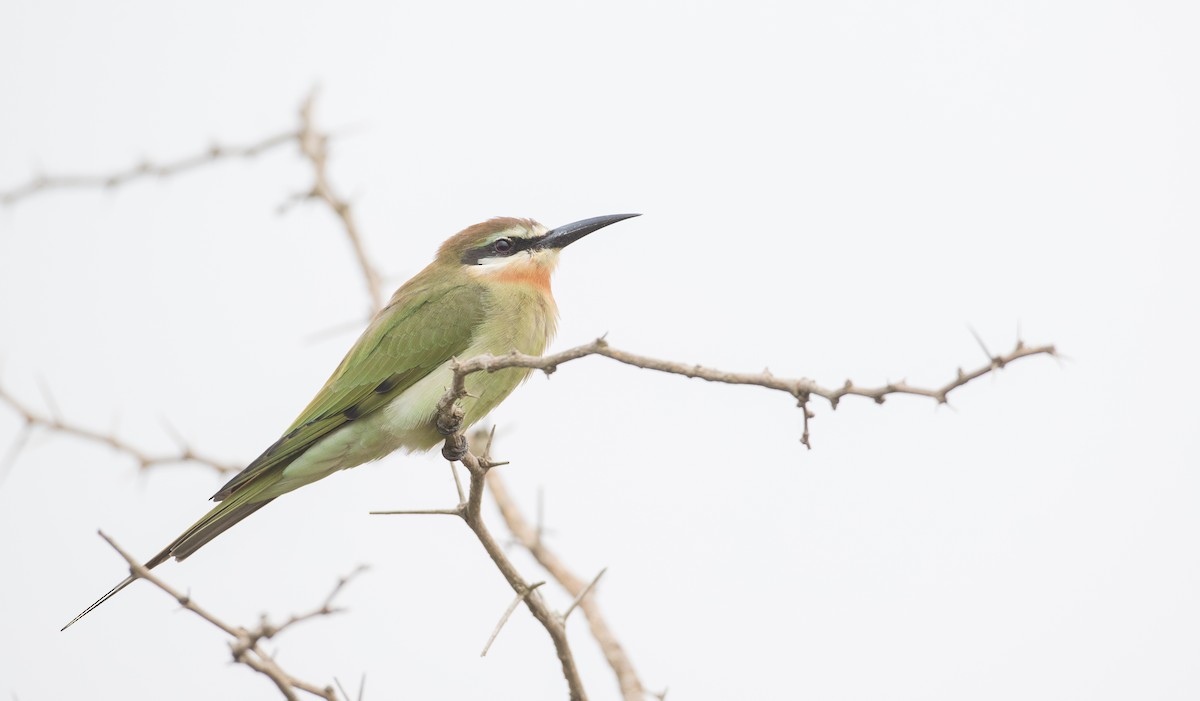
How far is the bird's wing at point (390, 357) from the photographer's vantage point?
430 centimetres

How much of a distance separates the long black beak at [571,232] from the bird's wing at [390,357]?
48 cm

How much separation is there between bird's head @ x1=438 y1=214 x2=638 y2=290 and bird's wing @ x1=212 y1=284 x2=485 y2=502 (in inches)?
11.0

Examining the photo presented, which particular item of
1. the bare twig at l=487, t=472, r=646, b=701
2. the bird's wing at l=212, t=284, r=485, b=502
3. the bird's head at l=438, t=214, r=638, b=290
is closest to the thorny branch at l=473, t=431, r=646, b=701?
the bare twig at l=487, t=472, r=646, b=701

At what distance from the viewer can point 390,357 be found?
4.55 m

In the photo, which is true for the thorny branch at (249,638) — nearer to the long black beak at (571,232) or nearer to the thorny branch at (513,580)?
the thorny branch at (513,580)

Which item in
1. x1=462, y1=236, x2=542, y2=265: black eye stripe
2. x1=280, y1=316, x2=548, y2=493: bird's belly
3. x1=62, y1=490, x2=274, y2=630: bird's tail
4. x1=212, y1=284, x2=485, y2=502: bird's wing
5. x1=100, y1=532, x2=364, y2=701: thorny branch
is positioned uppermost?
x1=462, y1=236, x2=542, y2=265: black eye stripe

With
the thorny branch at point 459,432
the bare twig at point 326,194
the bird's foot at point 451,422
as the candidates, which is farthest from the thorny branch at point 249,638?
the bare twig at point 326,194

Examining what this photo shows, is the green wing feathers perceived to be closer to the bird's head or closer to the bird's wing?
the bird's wing

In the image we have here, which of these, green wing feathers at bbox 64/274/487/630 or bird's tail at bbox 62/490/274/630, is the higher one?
green wing feathers at bbox 64/274/487/630

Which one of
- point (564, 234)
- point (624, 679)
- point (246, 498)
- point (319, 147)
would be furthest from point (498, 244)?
point (624, 679)

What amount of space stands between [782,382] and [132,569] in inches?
48.4

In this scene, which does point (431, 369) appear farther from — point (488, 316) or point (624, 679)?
point (624, 679)

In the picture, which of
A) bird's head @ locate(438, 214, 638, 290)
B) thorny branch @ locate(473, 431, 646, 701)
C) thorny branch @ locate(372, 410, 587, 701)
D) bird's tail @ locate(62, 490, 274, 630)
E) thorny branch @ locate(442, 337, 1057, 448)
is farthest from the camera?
bird's head @ locate(438, 214, 638, 290)

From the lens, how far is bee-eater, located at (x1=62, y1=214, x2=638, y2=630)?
163 inches
